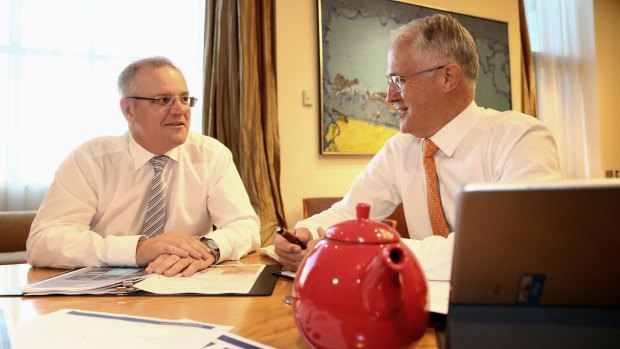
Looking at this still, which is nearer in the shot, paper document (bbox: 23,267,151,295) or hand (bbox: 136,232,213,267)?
paper document (bbox: 23,267,151,295)

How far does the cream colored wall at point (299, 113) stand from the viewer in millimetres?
3318

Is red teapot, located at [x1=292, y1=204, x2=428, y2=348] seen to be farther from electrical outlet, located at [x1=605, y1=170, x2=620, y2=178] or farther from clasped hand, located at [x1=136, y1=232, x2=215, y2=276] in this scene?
electrical outlet, located at [x1=605, y1=170, x2=620, y2=178]

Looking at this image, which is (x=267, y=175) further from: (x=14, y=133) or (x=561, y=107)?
(x=561, y=107)

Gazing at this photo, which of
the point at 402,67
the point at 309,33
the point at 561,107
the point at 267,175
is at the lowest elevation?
the point at 267,175

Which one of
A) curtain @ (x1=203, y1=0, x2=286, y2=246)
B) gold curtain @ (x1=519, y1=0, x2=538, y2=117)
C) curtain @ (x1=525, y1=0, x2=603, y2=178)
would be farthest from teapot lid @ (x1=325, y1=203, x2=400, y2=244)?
curtain @ (x1=525, y1=0, x2=603, y2=178)

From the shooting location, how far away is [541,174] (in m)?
1.18

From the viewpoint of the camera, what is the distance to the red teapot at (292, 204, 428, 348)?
1.62ft

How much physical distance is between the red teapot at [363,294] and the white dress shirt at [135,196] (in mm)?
819

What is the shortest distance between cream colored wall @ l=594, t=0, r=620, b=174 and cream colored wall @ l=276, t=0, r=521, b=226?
11.1 ft

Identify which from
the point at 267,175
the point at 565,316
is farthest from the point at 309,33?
the point at 565,316

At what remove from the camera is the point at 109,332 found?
66 cm

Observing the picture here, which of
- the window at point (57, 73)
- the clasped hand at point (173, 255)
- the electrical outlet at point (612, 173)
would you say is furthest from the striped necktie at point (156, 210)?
the electrical outlet at point (612, 173)

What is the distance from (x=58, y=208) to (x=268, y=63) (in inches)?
80.2

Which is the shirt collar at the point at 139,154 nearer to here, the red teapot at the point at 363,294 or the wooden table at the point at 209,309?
the wooden table at the point at 209,309
